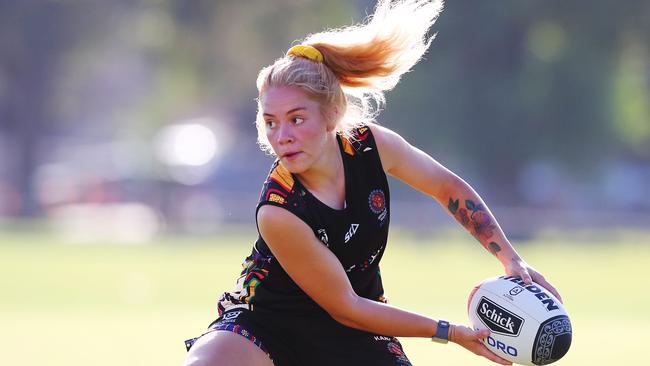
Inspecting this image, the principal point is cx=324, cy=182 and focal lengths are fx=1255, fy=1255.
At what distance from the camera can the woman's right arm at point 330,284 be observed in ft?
17.7

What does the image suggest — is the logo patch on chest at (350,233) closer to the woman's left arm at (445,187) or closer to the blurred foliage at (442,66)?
the woman's left arm at (445,187)

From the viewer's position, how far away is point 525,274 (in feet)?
19.0

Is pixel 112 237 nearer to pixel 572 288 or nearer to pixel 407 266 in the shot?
pixel 407 266


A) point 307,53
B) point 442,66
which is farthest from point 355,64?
point 442,66

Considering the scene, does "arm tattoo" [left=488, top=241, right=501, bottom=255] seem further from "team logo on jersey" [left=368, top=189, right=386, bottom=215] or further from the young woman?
"team logo on jersey" [left=368, top=189, right=386, bottom=215]

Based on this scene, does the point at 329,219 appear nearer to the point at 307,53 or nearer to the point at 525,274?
the point at 307,53

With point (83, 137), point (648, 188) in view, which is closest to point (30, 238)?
point (648, 188)

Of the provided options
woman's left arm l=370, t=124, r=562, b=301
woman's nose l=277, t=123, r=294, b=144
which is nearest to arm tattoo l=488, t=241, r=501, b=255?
woman's left arm l=370, t=124, r=562, b=301

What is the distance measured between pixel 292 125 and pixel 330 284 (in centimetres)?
71

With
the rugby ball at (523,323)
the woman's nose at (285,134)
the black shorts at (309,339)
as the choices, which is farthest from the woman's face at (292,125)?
the rugby ball at (523,323)

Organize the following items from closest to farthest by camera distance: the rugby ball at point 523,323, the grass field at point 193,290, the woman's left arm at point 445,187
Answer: the rugby ball at point 523,323, the woman's left arm at point 445,187, the grass field at point 193,290

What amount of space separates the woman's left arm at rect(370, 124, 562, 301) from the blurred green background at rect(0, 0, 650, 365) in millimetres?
3332

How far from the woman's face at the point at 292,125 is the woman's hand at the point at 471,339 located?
0.96 meters

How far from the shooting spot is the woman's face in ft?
17.7
